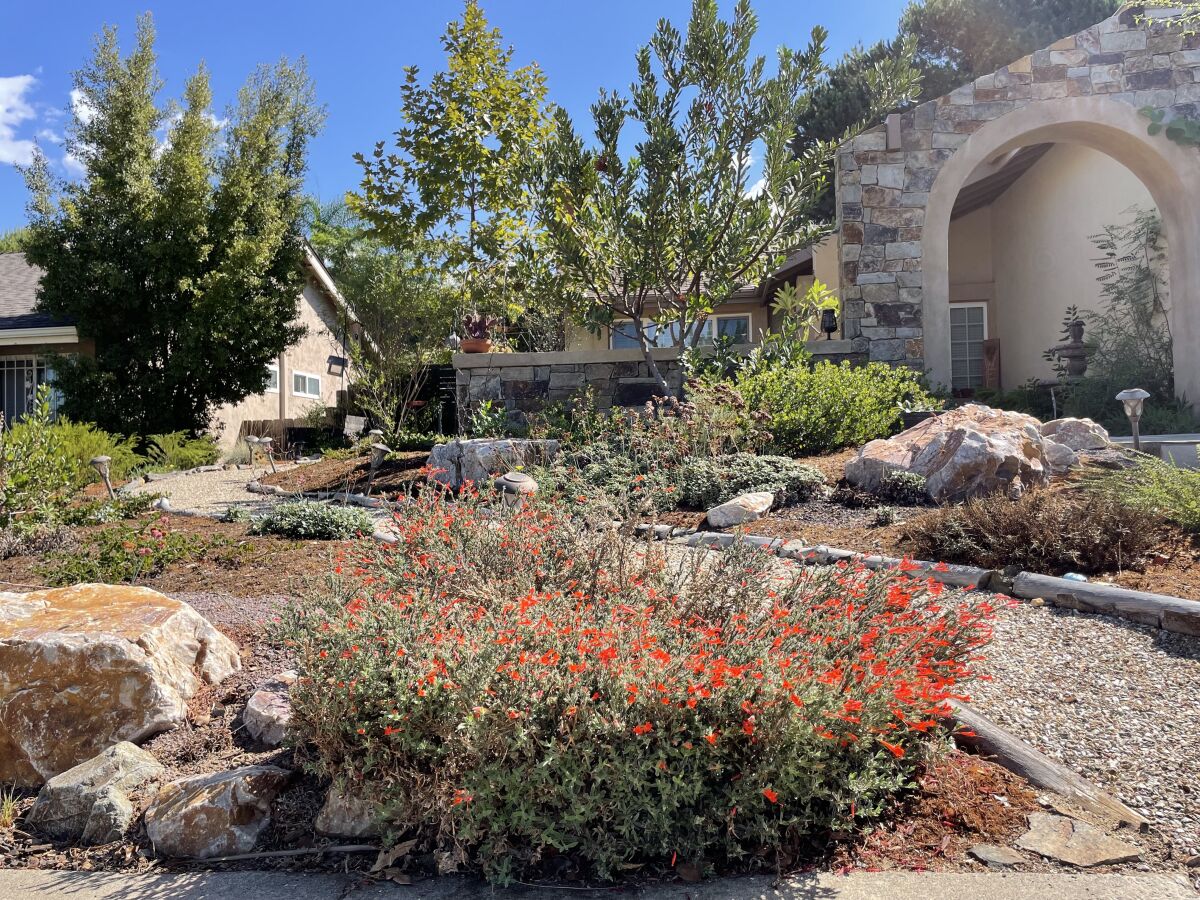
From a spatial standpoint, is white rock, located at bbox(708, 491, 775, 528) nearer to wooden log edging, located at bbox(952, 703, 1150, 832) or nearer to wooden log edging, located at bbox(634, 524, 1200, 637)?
wooden log edging, located at bbox(634, 524, 1200, 637)

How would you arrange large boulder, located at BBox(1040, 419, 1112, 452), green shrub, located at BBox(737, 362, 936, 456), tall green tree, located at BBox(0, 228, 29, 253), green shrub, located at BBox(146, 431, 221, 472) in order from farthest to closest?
tall green tree, located at BBox(0, 228, 29, 253) → green shrub, located at BBox(146, 431, 221, 472) → green shrub, located at BBox(737, 362, 936, 456) → large boulder, located at BBox(1040, 419, 1112, 452)

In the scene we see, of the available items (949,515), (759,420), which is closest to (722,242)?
(759,420)

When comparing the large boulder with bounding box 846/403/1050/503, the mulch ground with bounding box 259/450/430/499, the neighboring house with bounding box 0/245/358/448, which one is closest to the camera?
the large boulder with bounding box 846/403/1050/503

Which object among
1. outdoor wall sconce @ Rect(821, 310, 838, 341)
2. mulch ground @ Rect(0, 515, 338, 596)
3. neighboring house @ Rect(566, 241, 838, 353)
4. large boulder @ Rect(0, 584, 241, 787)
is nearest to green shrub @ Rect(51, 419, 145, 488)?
mulch ground @ Rect(0, 515, 338, 596)

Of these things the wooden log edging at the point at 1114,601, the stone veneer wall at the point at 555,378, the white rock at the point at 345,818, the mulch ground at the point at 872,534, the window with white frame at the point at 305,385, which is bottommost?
the white rock at the point at 345,818

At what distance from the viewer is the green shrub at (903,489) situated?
239 inches

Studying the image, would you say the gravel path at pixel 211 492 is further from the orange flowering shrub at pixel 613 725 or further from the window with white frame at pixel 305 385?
the window with white frame at pixel 305 385

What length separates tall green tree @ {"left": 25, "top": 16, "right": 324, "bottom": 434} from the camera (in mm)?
13188

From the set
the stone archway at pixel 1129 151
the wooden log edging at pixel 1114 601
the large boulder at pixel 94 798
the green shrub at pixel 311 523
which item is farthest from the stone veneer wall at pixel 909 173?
the large boulder at pixel 94 798

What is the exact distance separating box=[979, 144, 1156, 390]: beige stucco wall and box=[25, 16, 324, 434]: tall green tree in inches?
505

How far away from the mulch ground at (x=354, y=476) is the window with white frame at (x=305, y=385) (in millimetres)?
7989

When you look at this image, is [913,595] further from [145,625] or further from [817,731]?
[145,625]

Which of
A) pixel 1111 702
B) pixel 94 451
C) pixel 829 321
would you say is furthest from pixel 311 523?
pixel 829 321

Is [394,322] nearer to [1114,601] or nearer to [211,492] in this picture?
[211,492]
